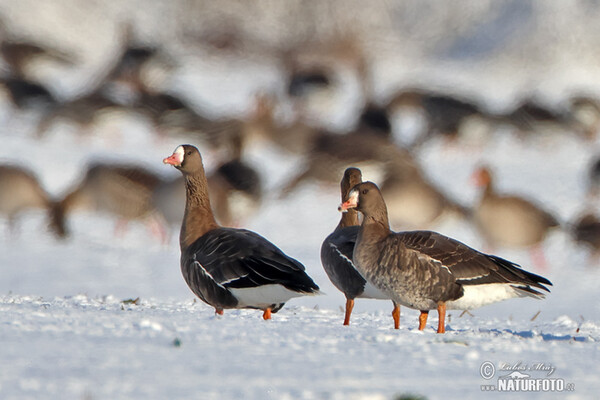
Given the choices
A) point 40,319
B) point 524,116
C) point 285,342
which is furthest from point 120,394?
point 524,116

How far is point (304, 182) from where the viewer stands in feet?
63.5

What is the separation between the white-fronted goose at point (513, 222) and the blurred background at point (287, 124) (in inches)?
1.1

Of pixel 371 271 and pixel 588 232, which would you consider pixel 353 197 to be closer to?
pixel 371 271

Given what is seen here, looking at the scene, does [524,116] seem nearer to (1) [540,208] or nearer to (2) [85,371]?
(1) [540,208]

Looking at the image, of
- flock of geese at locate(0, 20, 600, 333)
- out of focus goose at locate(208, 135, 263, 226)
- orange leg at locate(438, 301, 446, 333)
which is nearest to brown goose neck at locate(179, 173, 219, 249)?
flock of geese at locate(0, 20, 600, 333)

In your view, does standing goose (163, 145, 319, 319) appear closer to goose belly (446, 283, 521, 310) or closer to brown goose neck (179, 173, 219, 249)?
brown goose neck (179, 173, 219, 249)

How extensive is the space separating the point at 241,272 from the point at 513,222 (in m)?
8.44

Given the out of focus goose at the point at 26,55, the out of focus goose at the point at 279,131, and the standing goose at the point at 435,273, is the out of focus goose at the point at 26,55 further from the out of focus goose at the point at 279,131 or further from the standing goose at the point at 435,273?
the standing goose at the point at 435,273

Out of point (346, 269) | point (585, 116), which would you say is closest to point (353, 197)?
point (346, 269)

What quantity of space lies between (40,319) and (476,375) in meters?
2.89

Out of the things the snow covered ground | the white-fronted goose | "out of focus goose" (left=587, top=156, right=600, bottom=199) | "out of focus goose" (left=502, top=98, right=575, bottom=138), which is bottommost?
the snow covered ground

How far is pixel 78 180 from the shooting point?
18.7 metres

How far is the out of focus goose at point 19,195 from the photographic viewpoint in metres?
17.1

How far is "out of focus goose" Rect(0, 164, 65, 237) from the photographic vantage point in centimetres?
1708
